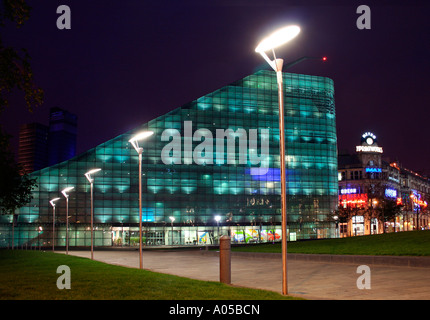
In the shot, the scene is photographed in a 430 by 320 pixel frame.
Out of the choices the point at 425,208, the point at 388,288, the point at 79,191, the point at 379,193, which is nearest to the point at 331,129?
the point at 379,193

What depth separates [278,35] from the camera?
13.8m

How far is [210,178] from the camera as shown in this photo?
3499 inches

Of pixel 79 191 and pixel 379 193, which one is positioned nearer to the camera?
pixel 79 191

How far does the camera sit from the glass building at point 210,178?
8225cm

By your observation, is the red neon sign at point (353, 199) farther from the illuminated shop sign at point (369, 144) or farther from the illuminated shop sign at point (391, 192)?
the illuminated shop sign at point (369, 144)

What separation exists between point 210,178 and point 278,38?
75417mm

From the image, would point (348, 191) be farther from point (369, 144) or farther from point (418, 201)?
point (418, 201)

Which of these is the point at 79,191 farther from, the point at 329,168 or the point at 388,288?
the point at 388,288

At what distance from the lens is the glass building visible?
270ft

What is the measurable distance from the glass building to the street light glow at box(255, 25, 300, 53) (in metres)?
71.8

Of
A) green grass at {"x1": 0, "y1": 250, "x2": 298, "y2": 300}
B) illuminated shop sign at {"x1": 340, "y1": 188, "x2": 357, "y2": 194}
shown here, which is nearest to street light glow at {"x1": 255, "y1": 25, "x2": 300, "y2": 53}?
green grass at {"x1": 0, "y1": 250, "x2": 298, "y2": 300}

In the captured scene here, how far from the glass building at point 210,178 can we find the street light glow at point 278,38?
71.8 metres

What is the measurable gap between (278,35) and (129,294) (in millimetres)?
8293
